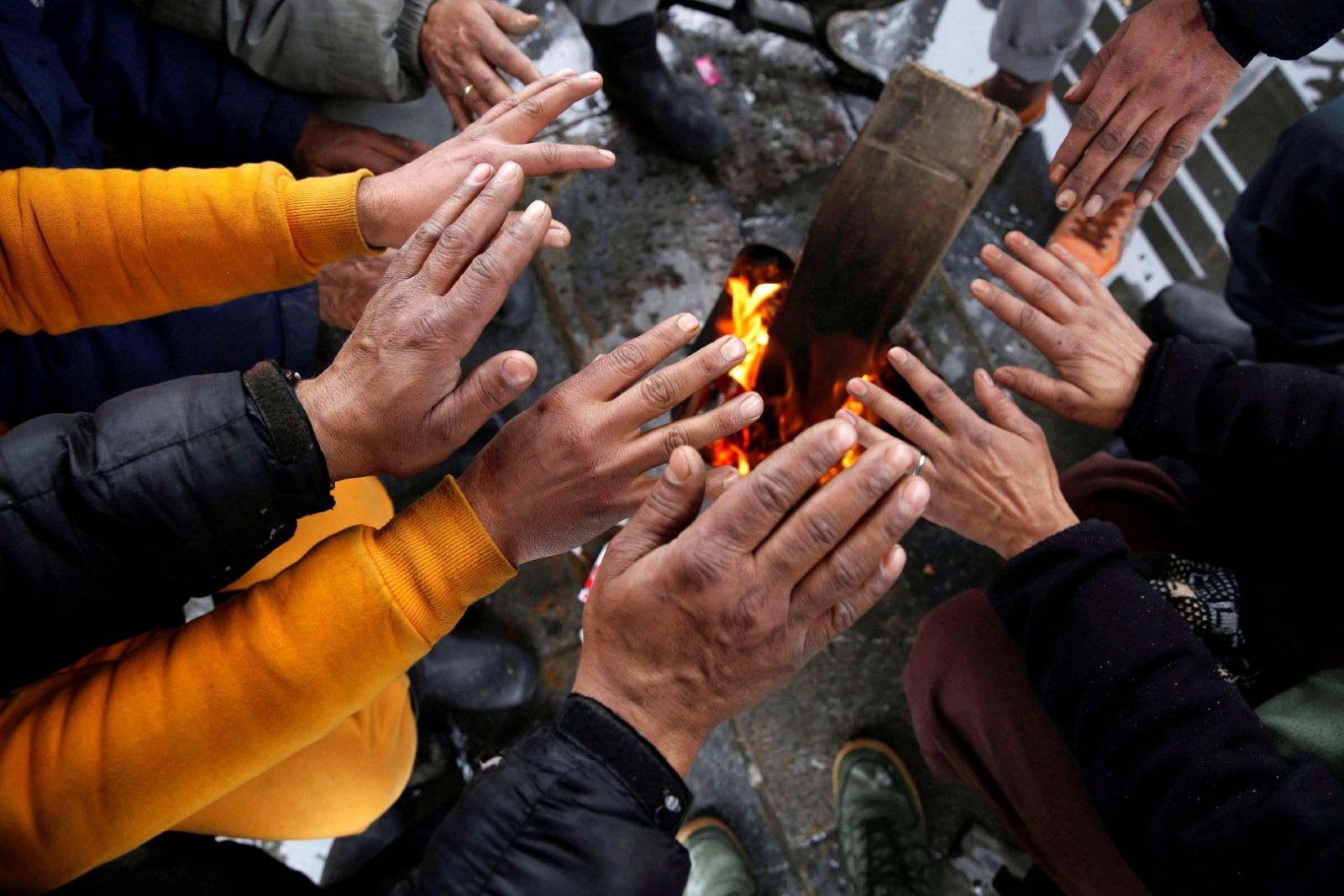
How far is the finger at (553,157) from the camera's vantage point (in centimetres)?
204

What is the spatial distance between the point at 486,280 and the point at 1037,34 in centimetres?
297

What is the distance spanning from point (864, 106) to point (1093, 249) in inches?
52.0

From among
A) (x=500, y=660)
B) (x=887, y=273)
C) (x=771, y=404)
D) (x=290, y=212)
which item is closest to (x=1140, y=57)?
(x=887, y=273)

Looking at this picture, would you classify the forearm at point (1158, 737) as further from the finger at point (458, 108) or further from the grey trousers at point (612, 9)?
the grey trousers at point (612, 9)

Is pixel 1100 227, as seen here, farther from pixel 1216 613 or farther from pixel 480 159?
pixel 480 159

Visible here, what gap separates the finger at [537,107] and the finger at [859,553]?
1416 mm

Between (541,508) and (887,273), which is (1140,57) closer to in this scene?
(887,273)

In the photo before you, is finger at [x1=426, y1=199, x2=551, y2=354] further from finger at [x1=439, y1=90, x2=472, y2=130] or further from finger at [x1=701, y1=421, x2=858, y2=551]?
finger at [x1=439, y1=90, x2=472, y2=130]

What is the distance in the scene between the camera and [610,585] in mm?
1554

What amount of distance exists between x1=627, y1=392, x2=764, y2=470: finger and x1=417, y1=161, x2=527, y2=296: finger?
552 millimetres

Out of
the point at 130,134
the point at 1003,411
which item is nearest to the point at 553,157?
the point at 1003,411

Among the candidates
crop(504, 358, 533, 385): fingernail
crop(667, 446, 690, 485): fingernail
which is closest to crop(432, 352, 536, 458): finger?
crop(504, 358, 533, 385): fingernail

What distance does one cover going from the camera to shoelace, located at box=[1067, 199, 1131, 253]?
3.71 m

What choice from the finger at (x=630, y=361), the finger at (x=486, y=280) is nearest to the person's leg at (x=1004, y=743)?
the finger at (x=630, y=361)
